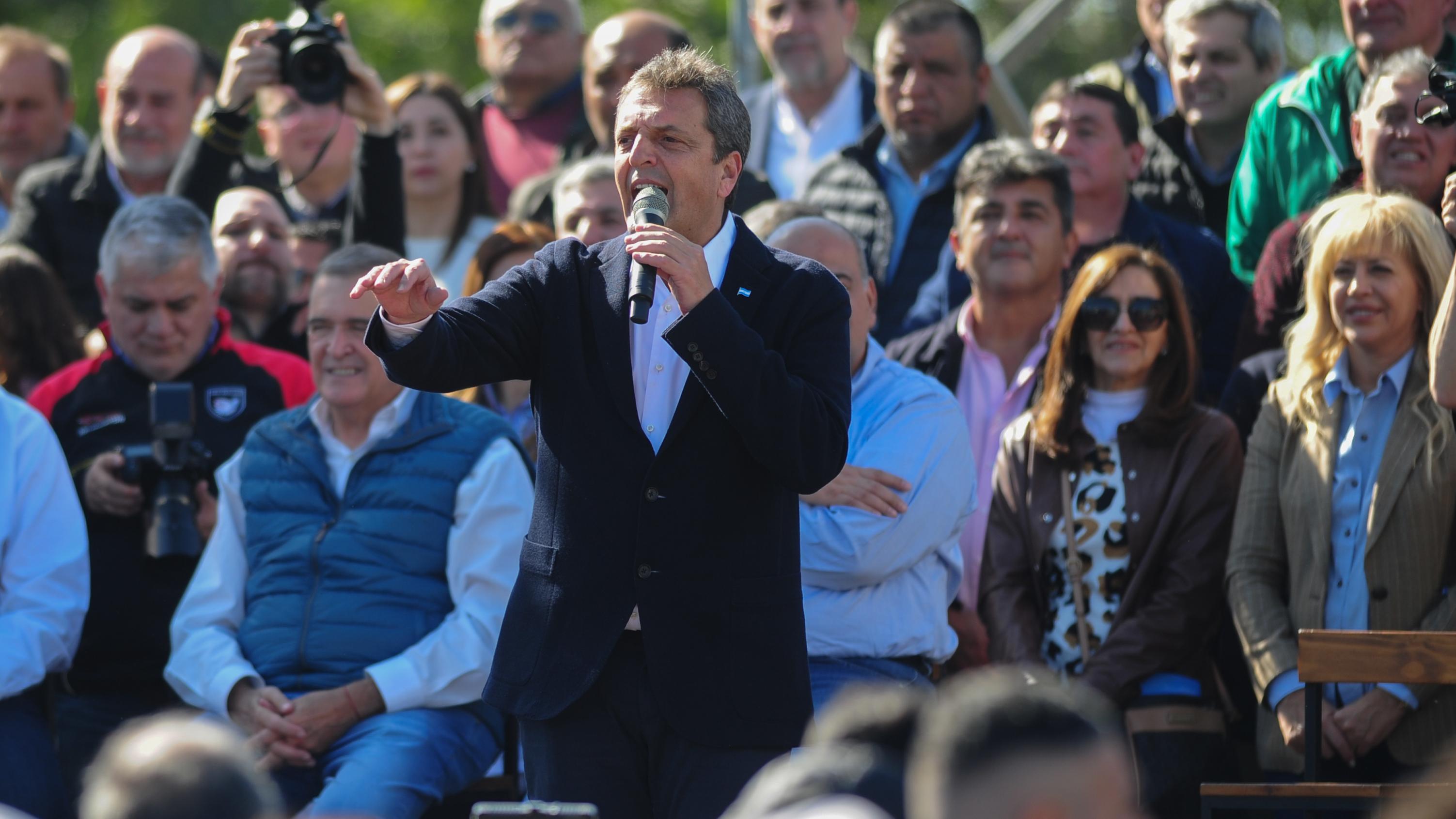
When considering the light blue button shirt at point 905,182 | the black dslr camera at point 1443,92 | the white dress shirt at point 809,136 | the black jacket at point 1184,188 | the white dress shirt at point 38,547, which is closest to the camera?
the black dslr camera at point 1443,92

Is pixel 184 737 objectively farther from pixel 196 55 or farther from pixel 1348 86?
pixel 196 55

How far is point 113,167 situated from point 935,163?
10.9ft

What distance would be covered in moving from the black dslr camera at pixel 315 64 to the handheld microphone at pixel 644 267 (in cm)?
293

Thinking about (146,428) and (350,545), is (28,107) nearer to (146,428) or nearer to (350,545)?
(146,428)

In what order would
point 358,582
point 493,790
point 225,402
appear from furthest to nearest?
1. point 225,402
2. point 493,790
3. point 358,582

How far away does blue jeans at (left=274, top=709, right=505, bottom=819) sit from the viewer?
4.64 metres

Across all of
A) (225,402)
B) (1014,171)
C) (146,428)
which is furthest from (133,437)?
(1014,171)

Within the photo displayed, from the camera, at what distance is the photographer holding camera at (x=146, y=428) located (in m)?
5.40

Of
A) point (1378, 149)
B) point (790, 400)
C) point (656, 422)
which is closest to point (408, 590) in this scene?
point (656, 422)

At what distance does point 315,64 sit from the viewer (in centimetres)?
607

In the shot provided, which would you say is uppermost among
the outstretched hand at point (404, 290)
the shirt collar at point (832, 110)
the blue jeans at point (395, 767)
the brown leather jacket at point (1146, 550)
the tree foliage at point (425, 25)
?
the tree foliage at point (425, 25)

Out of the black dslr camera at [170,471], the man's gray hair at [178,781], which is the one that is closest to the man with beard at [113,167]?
the black dslr camera at [170,471]

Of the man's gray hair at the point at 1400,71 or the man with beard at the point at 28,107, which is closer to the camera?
the man's gray hair at the point at 1400,71

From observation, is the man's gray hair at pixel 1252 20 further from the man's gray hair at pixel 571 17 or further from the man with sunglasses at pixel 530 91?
the man's gray hair at pixel 571 17
